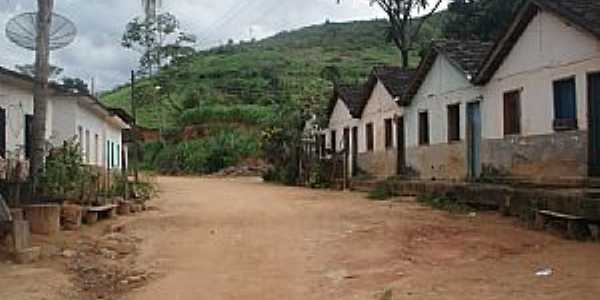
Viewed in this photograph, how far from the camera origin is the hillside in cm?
6831

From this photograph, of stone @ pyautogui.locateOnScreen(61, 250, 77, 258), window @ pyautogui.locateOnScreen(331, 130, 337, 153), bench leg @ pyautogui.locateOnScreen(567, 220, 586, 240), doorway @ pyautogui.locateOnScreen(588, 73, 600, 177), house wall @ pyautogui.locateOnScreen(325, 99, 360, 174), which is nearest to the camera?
stone @ pyautogui.locateOnScreen(61, 250, 77, 258)

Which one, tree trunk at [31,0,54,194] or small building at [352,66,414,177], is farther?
small building at [352,66,414,177]

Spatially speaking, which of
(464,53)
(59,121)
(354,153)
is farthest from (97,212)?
(354,153)

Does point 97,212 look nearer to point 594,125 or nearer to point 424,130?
point 594,125

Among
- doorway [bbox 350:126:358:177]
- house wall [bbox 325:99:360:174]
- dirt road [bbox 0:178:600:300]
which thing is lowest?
dirt road [bbox 0:178:600:300]

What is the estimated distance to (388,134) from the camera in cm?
2936

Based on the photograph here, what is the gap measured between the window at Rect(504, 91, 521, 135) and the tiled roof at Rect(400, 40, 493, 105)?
150 cm

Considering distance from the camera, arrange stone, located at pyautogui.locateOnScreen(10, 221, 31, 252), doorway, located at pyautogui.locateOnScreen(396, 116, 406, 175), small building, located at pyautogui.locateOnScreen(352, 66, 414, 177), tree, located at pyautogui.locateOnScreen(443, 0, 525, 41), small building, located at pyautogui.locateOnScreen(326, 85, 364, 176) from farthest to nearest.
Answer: tree, located at pyautogui.locateOnScreen(443, 0, 525, 41), small building, located at pyautogui.locateOnScreen(326, 85, 364, 176), small building, located at pyautogui.locateOnScreen(352, 66, 414, 177), doorway, located at pyautogui.locateOnScreen(396, 116, 406, 175), stone, located at pyautogui.locateOnScreen(10, 221, 31, 252)

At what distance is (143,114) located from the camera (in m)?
72.4

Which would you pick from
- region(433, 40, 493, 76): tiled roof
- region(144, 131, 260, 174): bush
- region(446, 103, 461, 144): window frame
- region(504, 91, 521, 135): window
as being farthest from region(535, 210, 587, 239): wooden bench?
region(144, 131, 260, 174): bush

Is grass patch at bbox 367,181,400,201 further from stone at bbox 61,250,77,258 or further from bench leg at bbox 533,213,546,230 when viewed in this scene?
stone at bbox 61,250,77,258

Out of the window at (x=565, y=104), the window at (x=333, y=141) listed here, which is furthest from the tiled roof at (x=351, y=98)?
the window at (x=565, y=104)

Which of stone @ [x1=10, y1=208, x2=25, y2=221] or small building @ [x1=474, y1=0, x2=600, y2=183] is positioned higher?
small building @ [x1=474, y1=0, x2=600, y2=183]

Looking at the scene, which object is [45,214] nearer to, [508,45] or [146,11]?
[146,11]
